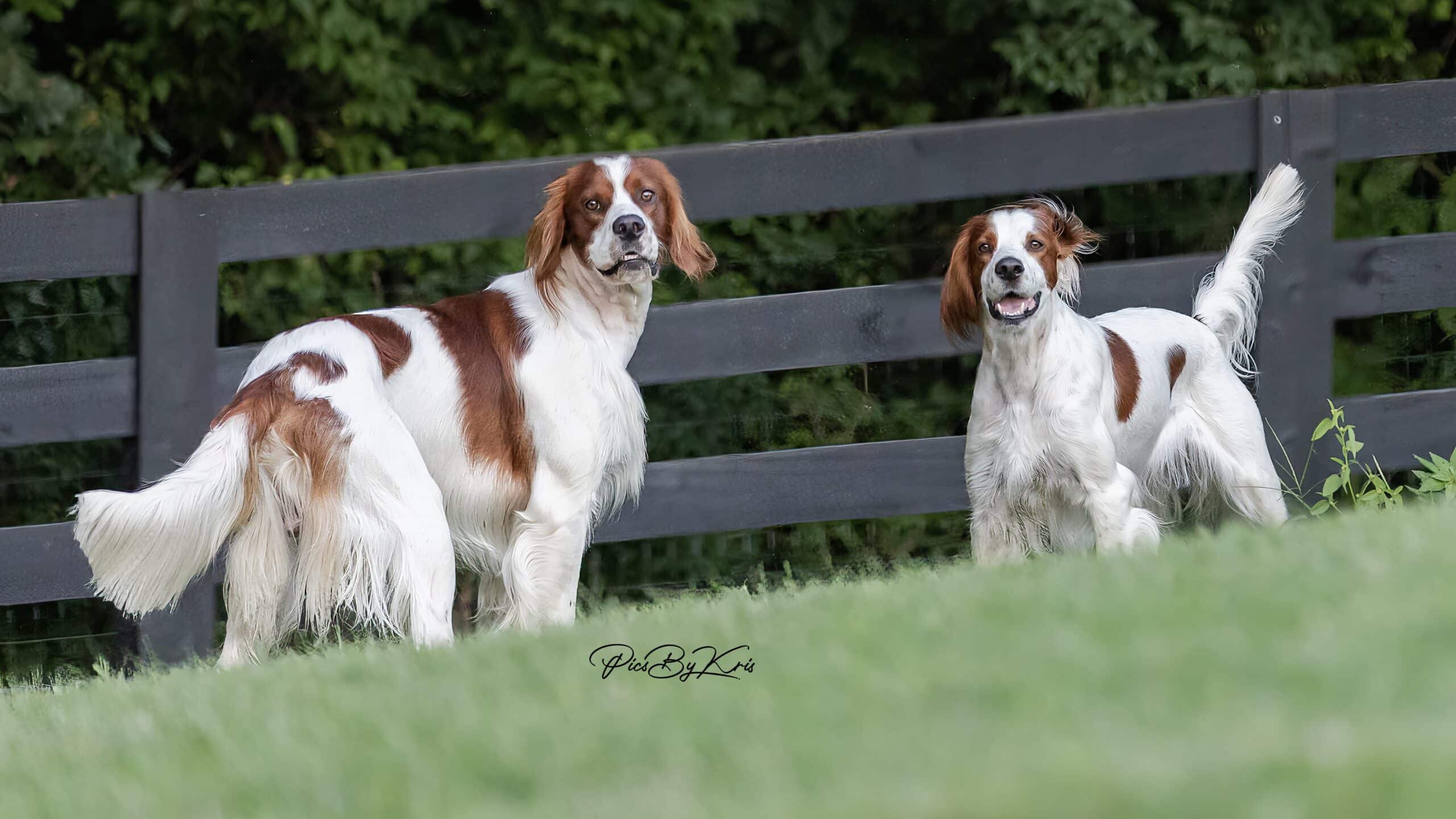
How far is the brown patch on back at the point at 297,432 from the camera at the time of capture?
3627 mm

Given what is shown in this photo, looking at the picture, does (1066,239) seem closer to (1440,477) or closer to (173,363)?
(1440,477)

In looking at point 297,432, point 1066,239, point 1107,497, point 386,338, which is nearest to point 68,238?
point 386,338

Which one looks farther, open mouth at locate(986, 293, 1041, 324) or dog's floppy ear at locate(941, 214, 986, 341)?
dog's floppy ear at locate(941, 214, 986, 341)

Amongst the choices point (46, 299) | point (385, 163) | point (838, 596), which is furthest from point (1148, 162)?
point (46, 299)

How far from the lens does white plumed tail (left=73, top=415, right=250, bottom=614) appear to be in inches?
138

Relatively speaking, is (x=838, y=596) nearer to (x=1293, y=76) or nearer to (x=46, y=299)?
(x=46, y=299)

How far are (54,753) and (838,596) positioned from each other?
156 cm

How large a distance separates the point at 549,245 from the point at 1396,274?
9.51ft

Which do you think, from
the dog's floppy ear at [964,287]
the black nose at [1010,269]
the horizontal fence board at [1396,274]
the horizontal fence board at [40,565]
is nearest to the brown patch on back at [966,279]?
the dog's floppy ear at [964,287]

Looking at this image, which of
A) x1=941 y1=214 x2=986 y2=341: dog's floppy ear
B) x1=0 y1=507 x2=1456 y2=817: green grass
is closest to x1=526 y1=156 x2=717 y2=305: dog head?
x1=941 y1=214 x2=986 y2=341: dog's floppy ear

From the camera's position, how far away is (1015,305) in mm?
4062
